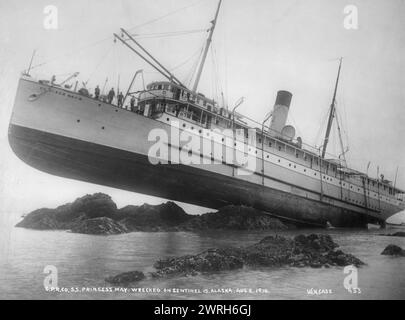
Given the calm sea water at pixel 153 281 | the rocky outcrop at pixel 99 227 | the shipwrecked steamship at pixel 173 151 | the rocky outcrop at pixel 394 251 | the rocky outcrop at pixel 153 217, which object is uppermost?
the shipwrecked steamship at pixel 173 151

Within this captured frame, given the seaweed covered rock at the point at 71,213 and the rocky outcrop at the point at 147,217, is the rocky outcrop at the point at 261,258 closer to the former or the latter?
the rocky outcrop at the point at 147,217

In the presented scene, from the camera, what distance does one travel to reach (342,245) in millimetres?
11195

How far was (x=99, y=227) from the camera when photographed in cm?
1205

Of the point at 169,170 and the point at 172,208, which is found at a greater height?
the point at 169,170

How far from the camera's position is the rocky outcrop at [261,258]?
7246mm

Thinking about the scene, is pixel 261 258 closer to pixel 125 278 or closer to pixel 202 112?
pixel 125 278

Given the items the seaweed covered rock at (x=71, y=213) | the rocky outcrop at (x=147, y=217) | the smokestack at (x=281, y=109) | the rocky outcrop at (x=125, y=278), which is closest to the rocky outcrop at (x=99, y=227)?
the rocky outcrop at (x=147, y=217)

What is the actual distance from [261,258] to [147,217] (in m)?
7.96

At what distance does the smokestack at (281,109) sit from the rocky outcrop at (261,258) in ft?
36.1

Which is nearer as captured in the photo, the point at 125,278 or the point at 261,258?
the point at 125,278

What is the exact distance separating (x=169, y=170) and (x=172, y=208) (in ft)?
Result: 12.0

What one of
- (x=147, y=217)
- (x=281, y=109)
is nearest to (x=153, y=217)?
(x=147, y=217)
